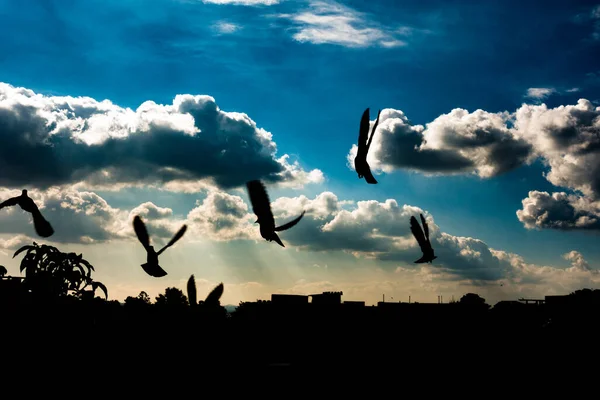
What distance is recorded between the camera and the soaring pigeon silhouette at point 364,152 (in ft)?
14.8

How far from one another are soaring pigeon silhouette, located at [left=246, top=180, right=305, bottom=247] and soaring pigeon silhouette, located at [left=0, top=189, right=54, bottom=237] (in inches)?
89.9

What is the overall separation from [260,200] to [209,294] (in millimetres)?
969

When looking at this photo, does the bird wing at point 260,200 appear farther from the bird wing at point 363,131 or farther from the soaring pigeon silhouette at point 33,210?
the soaring pigeon silhouette at point 33,210

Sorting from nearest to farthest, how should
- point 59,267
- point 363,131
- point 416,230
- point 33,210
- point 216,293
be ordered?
point 363,131, point 216,293, point 416,230, point 33,210, point 59,267

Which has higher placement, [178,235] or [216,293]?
[178,235]

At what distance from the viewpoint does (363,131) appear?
15.1 ft

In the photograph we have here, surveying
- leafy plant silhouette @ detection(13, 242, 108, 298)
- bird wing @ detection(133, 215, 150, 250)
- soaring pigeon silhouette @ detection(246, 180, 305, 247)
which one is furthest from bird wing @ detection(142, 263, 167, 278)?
leafy plant silhouette @ detection(13, 242, 108, 298)

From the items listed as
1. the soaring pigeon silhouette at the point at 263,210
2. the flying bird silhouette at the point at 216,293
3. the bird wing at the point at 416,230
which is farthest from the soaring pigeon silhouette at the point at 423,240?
the flying bird silhouette at the point at 216,293

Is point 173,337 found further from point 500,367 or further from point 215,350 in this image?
point 500,367

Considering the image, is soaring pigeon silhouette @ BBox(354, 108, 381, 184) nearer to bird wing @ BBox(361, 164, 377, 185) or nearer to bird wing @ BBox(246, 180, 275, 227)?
bird wing @ BBox(361, 164, 377, 185)

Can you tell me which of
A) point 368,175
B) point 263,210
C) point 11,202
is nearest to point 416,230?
point 368,175

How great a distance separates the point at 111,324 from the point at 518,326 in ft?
40.9

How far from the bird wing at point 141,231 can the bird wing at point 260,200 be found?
112 cm

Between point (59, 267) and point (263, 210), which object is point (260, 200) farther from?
point (59, 267)
